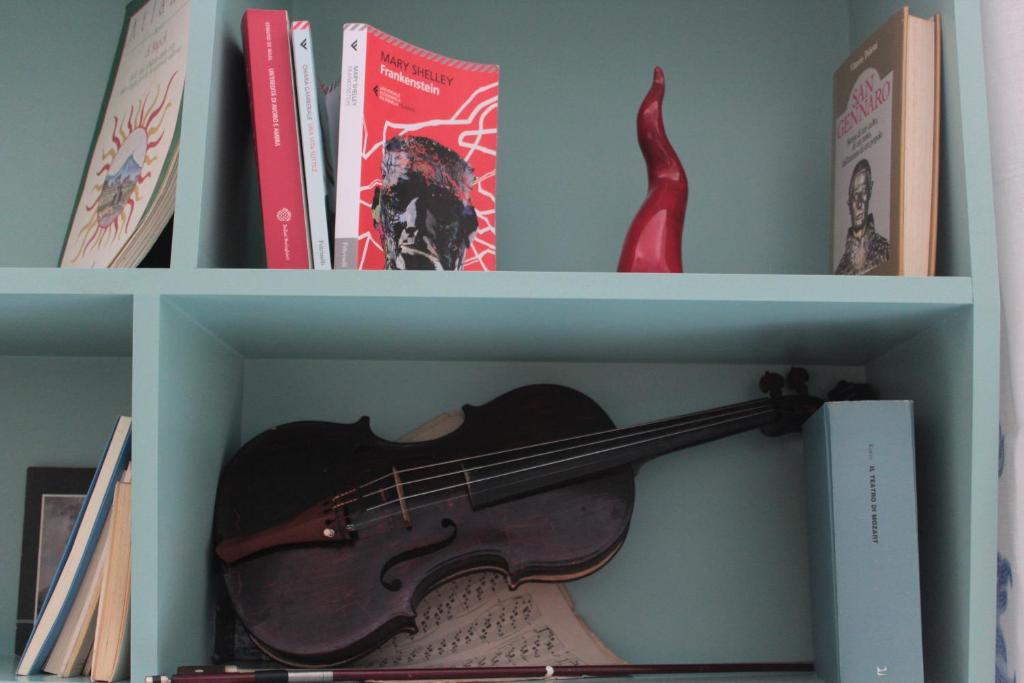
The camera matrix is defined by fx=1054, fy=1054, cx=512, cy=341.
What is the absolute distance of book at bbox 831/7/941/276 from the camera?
3.38 ft

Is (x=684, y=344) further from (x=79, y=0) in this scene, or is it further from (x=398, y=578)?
(x=79, y=0)

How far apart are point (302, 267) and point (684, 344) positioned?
43 cm

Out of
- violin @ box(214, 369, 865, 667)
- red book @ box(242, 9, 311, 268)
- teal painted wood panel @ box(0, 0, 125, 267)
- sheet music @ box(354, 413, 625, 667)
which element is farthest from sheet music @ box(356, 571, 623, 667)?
teal painted wood panel @ box(0, 0, 125, 267)

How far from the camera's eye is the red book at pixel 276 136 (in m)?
1.04

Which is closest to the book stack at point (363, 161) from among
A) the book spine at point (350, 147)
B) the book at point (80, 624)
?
the book spine at point (350, 147)

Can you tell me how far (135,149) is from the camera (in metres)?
1.15

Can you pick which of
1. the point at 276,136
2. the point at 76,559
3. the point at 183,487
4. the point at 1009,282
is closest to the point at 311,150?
the point at 276,136

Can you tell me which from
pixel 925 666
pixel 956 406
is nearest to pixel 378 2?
pixel 956 406

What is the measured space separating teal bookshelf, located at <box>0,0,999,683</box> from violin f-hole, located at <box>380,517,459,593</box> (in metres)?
0.20

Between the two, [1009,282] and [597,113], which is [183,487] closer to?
[597,113]

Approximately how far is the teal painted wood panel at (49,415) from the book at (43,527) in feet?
0.09

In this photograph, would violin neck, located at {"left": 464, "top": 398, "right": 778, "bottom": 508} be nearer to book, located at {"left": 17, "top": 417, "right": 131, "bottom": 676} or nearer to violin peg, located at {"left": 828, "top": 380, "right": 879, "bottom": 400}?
violin peg, located at {"left": 828, "top": 380, "right": 879, "bottom": 400}

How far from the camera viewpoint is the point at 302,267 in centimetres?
104

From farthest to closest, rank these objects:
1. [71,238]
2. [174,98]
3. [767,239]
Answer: [767,239] < [71,238] < [174,98]
